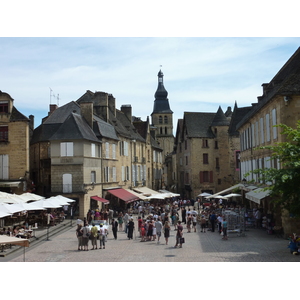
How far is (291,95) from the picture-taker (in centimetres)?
2053

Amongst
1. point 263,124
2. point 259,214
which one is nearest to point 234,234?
point 259,214

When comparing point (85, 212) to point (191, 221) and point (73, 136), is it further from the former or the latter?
point (191, 221)

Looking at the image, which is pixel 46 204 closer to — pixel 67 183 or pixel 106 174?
pixel 67 183

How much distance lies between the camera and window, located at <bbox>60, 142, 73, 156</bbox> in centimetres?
3167

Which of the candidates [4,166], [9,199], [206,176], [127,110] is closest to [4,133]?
[4,166]

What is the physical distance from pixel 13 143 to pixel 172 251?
18297 mm

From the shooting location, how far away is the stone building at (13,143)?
31.4 m

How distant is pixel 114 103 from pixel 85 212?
1698 cm

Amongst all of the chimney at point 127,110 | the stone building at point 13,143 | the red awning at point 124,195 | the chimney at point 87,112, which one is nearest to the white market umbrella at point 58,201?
the stone building at point 13,143

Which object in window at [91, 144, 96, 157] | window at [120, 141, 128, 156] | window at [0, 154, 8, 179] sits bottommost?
window at [0, 154, 8, 179]

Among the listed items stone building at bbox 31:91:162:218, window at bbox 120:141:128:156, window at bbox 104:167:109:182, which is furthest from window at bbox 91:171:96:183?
window at bbox 120:141:128:156

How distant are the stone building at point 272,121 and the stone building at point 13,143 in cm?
1650

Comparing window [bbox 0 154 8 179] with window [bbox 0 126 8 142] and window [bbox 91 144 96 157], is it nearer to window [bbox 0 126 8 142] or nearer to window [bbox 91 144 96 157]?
window [bbox 0 126 8 142]

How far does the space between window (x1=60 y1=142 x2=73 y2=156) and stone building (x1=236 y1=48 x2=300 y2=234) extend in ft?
43.6
